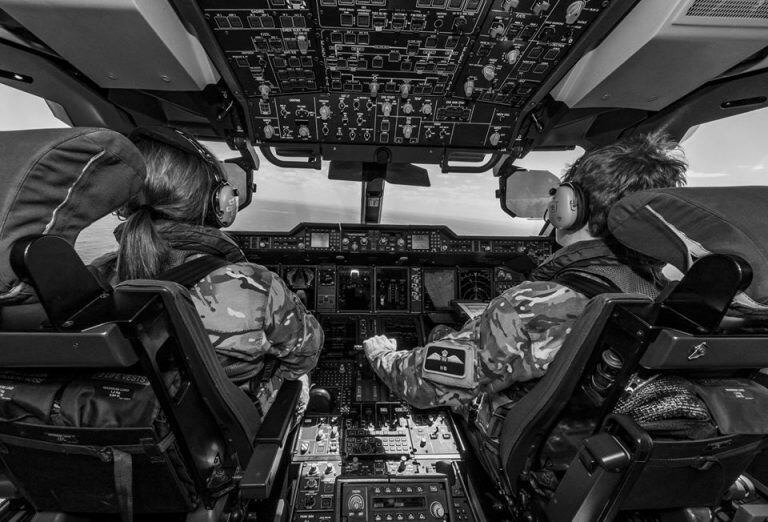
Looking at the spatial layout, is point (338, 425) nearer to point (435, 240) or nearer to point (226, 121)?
point (435, 240)

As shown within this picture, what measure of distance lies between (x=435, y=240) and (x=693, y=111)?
1917 millimetres

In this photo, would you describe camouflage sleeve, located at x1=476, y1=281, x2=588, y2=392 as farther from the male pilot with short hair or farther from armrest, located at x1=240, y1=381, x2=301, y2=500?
armrest, located at x1=240, y1=381, x2=301, y2=500

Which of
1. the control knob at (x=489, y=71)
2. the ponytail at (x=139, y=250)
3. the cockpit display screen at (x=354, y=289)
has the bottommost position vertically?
the cockpit display screen at (x=354, y=289)

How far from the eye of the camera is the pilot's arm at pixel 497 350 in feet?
3.19

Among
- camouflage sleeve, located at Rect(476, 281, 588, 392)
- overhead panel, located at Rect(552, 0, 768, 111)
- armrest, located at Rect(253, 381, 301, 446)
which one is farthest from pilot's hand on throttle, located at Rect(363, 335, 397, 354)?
overhead panel, located at Rect(552, 0, 768, 111)

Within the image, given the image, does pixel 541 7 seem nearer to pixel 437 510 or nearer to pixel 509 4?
pixel 509 4

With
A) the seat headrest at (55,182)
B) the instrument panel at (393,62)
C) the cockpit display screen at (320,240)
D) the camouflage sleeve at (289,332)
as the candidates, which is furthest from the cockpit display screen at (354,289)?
the seat headrest at (55,182)

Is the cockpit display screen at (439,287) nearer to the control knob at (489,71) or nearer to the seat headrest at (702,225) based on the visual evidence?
the control knob at (489,71)

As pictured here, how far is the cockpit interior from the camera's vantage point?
2.06ft

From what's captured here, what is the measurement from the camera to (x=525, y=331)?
100cm

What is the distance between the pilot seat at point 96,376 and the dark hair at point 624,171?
4.03 feet

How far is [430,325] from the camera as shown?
8.99ft

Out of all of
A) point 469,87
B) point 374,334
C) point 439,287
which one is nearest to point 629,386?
point 469,87

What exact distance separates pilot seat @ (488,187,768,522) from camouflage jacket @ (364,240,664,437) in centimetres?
10
